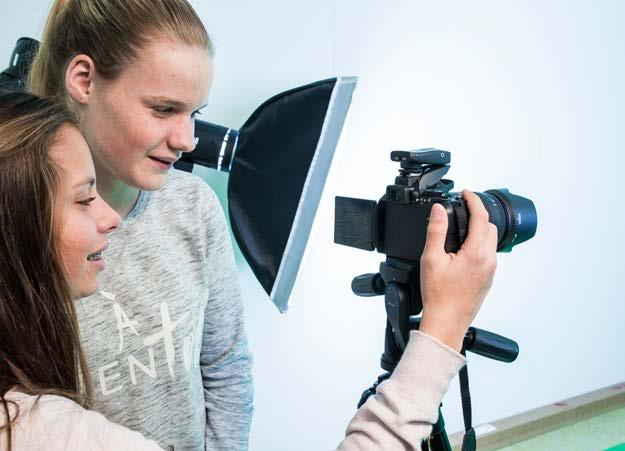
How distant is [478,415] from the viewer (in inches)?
82.8

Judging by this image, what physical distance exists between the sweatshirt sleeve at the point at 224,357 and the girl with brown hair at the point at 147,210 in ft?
→ 0.12

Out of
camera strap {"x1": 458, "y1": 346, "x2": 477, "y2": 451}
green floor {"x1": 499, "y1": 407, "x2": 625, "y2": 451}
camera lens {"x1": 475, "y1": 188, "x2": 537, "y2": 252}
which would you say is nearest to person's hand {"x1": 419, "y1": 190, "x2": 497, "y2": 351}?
camera lens {"x1": 475, "y1": 188, "x2": 537, "y2": 252}

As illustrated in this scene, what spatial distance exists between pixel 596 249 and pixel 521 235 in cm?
152

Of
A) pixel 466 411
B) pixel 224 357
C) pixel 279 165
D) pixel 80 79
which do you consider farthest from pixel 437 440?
pixel 80 79

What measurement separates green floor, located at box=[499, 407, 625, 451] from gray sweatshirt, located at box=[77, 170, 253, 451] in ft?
4.88

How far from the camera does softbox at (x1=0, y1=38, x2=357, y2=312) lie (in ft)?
3.58

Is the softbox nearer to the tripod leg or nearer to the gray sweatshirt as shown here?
the gray sweatshirt

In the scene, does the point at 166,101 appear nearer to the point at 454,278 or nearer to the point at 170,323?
the point at 170,323

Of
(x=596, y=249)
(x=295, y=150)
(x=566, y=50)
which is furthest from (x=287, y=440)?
(x=566, y=50)

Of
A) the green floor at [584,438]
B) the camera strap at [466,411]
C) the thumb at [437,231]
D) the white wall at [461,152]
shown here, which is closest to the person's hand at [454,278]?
the thumb at [437,231]

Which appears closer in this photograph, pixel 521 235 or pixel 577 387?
pixel 521 235

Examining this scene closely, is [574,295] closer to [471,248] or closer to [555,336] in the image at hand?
[555,336]

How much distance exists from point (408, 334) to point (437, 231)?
0.64 ft

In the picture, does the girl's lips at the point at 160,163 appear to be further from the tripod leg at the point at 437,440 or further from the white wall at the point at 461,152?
the tripod leg at the point at 437,440
